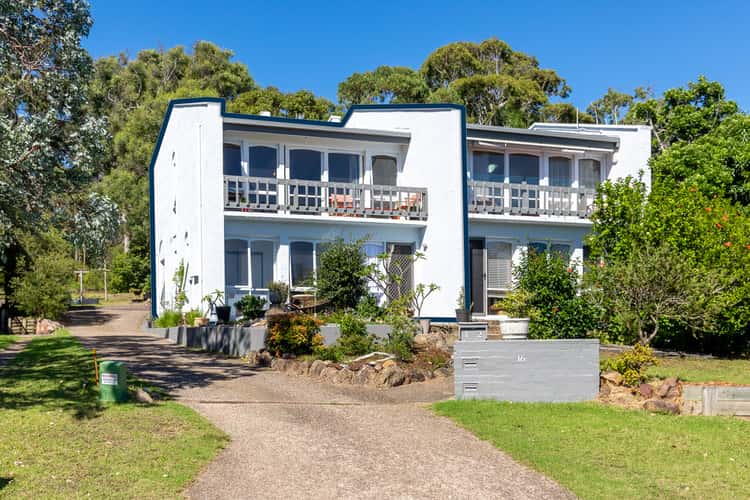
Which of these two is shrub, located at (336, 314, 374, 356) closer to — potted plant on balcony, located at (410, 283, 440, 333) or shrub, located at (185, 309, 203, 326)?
potted plant on balcony, located at (410, 283, 440, 333)

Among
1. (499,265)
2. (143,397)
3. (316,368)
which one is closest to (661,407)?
(316,368)

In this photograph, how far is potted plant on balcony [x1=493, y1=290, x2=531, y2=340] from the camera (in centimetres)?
1736

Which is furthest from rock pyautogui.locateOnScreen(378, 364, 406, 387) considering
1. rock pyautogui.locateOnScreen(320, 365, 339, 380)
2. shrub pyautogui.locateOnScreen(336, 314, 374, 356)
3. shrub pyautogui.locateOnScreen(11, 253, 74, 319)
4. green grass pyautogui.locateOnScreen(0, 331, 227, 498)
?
shrub pyautogui.locateOnScreen(11, 253, 74, 319)

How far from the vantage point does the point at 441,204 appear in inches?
977

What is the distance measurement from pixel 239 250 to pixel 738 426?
15.5 meters

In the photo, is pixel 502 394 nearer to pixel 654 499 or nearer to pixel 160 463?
→ pixel 654 499

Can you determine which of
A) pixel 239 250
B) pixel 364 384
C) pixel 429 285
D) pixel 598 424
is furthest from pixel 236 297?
pixel 598 424

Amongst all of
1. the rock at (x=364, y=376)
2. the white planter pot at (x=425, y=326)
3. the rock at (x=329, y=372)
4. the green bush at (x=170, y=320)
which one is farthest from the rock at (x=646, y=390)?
the green bush at (x=170, y=320)

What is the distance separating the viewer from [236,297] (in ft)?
75.9

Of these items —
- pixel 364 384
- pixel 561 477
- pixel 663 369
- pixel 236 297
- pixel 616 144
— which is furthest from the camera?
pixel 616 144

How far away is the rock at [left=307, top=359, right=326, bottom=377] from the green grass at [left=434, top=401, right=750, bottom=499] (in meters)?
3.35

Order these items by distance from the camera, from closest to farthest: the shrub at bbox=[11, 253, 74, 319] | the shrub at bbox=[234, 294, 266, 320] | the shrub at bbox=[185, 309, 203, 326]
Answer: the shrub at bbox=[234, 294, 266, 320], the shrub at bbox=[185, 309, 203, 326], the shrub at bbox=[11, 253, 74, 319]

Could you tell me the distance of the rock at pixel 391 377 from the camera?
14.7m

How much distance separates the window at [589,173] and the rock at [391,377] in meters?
15.8
